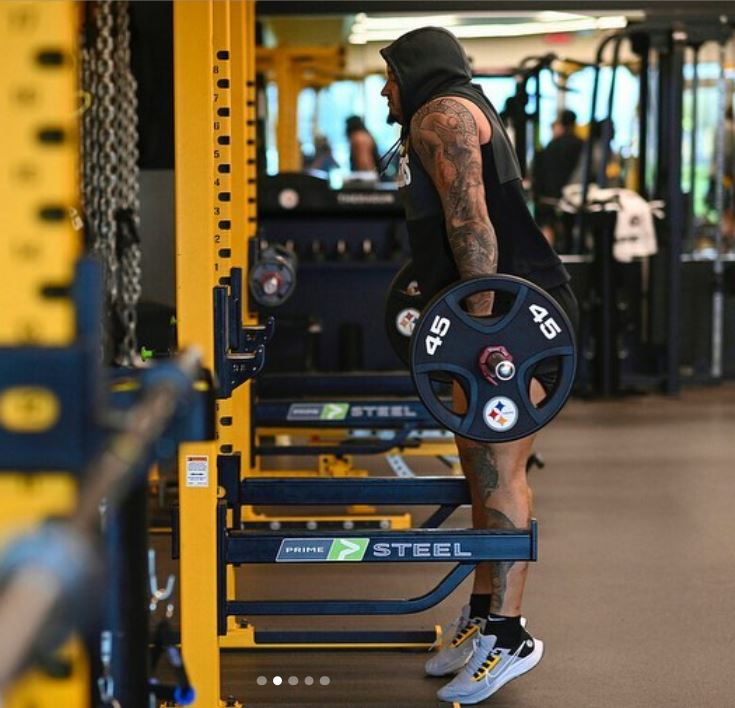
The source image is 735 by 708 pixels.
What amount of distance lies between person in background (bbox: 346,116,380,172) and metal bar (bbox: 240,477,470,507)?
7.93 m

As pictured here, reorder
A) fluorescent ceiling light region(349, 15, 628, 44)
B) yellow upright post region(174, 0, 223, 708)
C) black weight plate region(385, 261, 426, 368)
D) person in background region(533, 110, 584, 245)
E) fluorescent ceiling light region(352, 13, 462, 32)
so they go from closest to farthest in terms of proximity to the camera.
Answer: yellow upright post region(174, 0, 223, 708) → black weight plate region(385, 261, 426, 368) → person in background region(533, 110, 584, 245) → fluorescent ceiling light region(352, 13, 462, 32) → fluorescent ceiling light region(349, 15, 628, 44)

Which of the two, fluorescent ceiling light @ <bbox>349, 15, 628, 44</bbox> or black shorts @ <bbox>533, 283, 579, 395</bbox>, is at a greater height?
fluorescent ceiling light @ <bbox>349, 15, 628, 44</bbox>

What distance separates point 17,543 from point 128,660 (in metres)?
1.03

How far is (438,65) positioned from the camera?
129 inches

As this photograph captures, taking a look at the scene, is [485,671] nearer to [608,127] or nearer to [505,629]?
[505,629]

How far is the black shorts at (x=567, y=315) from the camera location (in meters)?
3.10

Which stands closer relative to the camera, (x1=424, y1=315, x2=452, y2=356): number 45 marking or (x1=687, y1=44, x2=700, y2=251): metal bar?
(x1=424, y1=315, x2=452, y2=356): number 45 marking

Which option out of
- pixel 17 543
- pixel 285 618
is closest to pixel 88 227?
pixel 285 618

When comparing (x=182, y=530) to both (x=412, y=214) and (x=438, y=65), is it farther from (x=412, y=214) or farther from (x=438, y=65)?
Answer: (x=438, y=65)

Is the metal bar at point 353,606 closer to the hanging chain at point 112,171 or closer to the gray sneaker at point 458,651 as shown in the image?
the gray sneaker at point 458,651

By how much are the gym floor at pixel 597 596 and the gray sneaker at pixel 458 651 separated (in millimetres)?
36

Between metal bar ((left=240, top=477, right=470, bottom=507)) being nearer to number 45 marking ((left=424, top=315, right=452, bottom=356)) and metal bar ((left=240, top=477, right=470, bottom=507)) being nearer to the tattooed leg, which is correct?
the tattooed leg

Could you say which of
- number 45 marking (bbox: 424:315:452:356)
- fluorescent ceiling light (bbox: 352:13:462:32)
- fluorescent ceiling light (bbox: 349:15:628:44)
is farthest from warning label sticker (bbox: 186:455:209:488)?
fluorescent ceiling light (bbox: 349:15:628:44)

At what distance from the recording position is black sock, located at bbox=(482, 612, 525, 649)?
3.26 m
